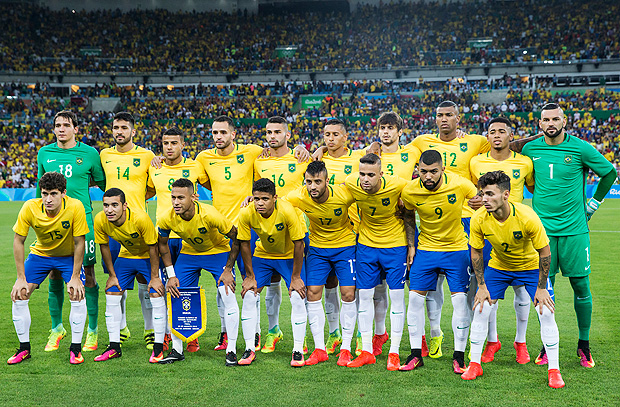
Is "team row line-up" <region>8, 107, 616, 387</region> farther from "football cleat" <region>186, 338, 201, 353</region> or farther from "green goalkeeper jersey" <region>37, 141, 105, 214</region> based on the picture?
"football cleat" <region>186, 338, 201, 353</region>

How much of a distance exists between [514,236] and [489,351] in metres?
1.51

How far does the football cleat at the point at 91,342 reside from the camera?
6.52 meters

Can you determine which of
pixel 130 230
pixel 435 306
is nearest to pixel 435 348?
pixel 435 306

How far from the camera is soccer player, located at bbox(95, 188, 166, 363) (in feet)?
19.9

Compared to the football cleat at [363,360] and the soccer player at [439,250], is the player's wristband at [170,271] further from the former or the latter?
the soccer player at [439,250]

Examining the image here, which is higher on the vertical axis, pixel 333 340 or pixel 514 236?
pixel 514 236

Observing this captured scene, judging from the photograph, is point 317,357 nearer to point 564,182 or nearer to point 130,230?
point 130,230

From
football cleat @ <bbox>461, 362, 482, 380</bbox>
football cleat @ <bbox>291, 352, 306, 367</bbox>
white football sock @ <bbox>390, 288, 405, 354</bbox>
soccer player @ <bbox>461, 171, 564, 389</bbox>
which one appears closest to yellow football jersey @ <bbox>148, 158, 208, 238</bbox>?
football cleat @ <bbox>291, 352, 306, 367</bbox>

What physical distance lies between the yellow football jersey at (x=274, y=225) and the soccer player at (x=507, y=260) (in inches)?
71.3

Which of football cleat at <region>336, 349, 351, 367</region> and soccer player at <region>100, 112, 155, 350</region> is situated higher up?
soccer player at <region>100, 112, 155, 350</region>

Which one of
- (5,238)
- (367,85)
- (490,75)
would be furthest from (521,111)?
(5,238)

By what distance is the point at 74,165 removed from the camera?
674 centimetres

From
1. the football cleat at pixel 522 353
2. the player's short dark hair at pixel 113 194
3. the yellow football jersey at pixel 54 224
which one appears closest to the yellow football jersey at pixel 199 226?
the player's short dark hair at pixel 113 194

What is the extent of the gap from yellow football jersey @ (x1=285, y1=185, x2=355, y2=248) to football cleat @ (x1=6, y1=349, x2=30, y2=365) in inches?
132
